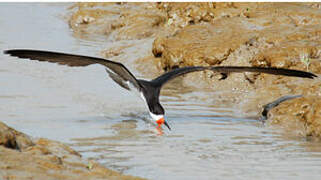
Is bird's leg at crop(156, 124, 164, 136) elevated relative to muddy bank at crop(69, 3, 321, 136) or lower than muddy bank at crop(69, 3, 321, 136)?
elevated

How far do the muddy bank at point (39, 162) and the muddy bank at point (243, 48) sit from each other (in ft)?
11.7

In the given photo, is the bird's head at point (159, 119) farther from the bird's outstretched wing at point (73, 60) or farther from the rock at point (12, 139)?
the rock at point (12, 139)

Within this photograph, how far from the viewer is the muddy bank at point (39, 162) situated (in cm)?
475

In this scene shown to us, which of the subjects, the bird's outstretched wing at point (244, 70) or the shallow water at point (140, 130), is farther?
the bird's outstretched wing at point (244, 70)

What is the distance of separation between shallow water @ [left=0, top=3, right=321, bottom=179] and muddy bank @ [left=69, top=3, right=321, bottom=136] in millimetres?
516

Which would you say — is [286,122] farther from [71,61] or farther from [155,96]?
[71,61]

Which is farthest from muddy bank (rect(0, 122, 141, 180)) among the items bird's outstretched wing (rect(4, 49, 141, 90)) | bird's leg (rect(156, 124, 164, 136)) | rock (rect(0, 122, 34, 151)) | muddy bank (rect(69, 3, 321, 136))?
muddy bank (rect(69, 3, 321, 136))

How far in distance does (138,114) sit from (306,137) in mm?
2490

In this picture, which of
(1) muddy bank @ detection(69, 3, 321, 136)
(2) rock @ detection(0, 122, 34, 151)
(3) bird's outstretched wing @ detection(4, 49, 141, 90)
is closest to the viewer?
(2) rock @ detection(0, 122, 34, 151)

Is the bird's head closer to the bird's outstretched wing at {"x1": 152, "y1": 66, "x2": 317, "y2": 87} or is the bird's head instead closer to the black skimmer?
the black skimmer

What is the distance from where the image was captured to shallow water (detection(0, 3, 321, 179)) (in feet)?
20.6

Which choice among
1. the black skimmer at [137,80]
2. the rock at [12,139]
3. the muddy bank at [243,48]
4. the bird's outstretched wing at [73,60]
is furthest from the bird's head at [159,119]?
the rock at [12,139]

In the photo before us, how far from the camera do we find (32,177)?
4.68 meters

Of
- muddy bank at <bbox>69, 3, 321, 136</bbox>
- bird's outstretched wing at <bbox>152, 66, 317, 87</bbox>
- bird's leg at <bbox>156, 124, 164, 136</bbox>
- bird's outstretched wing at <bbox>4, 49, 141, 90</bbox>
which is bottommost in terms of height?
muddy bank at <bbox>69, 3, 321, 136</bbox>
